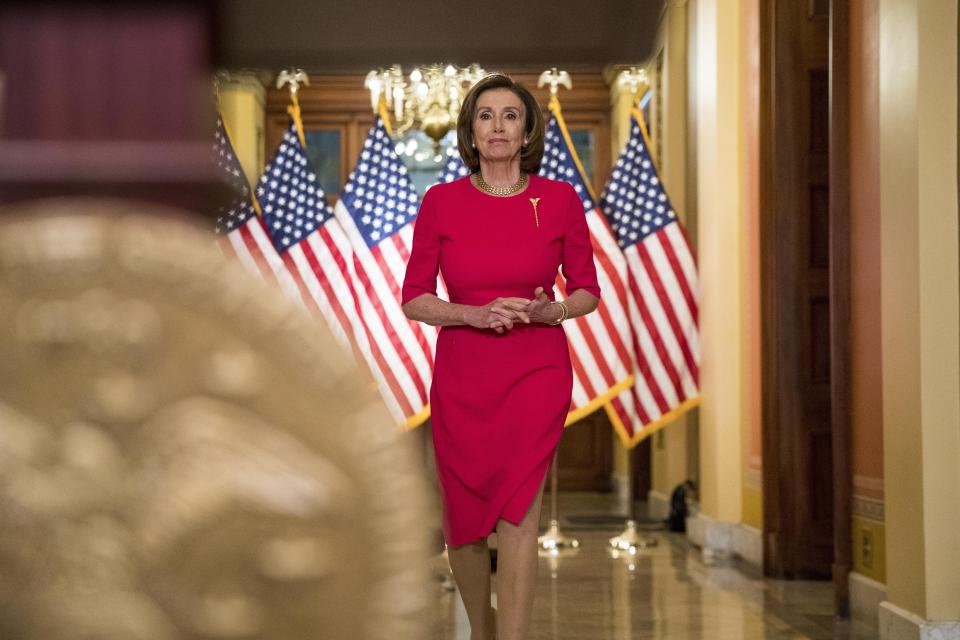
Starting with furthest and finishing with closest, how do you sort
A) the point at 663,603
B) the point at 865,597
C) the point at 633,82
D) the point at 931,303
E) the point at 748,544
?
the point at 633,82 → the point at 748,544 → the point at 663,603 → the point at 865,597 → the point at 931,303

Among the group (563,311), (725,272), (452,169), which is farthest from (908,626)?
(452,169)

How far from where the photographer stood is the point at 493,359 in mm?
2672

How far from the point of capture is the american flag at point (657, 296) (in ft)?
23.6

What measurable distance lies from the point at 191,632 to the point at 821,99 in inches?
238

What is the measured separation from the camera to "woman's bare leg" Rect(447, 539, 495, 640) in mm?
2742

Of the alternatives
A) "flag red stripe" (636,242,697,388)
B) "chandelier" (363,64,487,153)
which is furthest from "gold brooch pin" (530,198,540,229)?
"chandelier" (363,64,487,153)

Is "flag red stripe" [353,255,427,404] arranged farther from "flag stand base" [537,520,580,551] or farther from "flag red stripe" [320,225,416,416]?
"flag stand base" [537,520,580,551]

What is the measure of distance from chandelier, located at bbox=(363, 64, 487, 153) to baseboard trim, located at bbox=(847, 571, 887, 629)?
205 inches

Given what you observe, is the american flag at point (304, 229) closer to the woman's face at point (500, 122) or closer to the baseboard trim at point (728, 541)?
the baseboard trim at point (728, 541)

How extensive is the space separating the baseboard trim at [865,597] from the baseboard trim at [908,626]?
27 centimetres

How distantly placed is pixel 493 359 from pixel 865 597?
2.51 meters

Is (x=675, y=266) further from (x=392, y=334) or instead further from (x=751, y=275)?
(x=392, y=334)

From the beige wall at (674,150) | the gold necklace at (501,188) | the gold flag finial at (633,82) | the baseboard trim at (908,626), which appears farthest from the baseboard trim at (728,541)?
the gold flag finial at (633,82)

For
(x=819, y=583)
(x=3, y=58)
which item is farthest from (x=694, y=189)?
(x=3, y=58)
